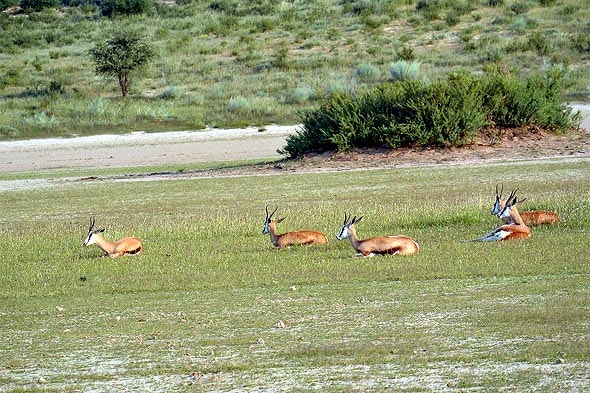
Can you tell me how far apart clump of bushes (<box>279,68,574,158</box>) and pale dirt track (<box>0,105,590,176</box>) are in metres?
0.48

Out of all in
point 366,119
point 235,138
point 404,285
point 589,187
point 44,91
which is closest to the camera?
point 404,285

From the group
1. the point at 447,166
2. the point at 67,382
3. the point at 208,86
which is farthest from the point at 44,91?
the point at 67,382

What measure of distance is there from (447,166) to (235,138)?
1365 cm

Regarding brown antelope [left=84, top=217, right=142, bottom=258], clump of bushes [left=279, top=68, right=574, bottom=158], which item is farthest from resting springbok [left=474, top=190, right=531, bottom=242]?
clump of bushes [left=279, top=68, right=574, bottom=158]

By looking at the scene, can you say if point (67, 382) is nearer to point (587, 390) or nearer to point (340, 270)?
point (587, 390)

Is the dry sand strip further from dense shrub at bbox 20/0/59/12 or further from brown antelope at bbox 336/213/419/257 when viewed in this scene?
dense shrub at bbox 20/0/59/12

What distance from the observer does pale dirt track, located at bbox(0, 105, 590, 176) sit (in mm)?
32719

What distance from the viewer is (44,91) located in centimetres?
5347

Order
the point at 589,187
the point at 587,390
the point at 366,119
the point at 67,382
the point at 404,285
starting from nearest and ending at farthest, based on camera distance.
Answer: the point at 587,390, the point at 67,382, the point at 404,285, the point at 589,187, the point at 366,119

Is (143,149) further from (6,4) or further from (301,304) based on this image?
(6,4)

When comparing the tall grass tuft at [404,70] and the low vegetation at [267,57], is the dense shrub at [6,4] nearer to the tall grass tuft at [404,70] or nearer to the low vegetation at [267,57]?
the low vegetation at [267,57]

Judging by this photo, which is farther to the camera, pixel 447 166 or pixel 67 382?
pixel 447 166

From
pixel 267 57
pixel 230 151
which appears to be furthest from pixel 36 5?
pixel 230 151

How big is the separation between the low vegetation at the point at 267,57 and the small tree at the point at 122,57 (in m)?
1.01
